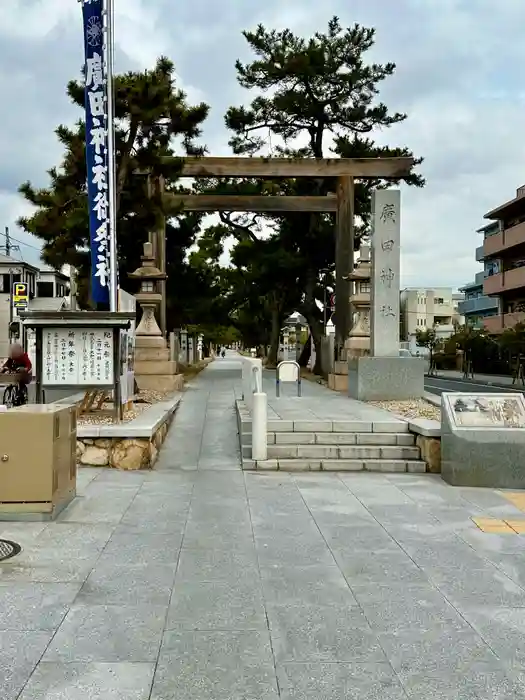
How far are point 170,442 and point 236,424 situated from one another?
1.83 m

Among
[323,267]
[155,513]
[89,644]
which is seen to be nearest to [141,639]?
[89,644]

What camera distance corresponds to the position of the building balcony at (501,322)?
44906 millimetres

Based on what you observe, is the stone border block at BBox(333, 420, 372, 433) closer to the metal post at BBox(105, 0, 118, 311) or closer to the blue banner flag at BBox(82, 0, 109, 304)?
the metal post at BBox(105, 0, 118, 311)

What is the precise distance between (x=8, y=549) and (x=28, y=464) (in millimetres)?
956

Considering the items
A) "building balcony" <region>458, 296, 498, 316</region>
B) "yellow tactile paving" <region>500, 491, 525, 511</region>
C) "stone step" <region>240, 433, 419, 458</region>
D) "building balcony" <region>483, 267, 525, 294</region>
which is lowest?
"yellow tactile paving" <region>500, 491, 525, 511</region>

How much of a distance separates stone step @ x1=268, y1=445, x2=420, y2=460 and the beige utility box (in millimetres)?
3672

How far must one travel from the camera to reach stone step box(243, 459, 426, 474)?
9023mm

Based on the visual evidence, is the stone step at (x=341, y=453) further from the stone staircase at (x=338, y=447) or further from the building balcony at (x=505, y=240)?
the building balcony at (x=505, y=240)

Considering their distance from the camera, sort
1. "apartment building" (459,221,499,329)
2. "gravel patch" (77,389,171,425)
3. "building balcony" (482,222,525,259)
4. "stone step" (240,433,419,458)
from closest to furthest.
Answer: "stone step" (240,433,419,458) → "gravel patch" (77,389,171,425) → "building balcony" (482,222,525,259) → "apartment building" (459,221,499,329)

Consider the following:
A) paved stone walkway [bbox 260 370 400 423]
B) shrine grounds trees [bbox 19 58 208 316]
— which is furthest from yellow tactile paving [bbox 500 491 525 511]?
shrine grounds trees [bbox 19 58 208 316]

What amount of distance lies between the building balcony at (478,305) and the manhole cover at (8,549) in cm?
5750

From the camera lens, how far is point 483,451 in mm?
8305

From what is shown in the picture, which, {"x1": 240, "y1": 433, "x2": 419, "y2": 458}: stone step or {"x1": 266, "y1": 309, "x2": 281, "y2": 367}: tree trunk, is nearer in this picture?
{"x1": 240, "y1": 433, "x2": 419, "y2": 458}: stone step

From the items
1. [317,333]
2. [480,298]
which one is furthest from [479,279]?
[317,333]
